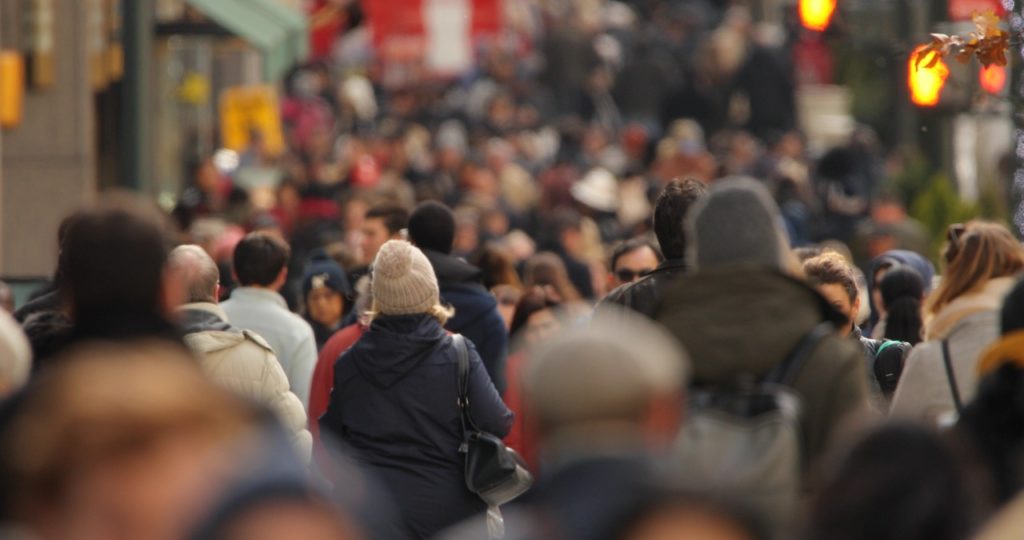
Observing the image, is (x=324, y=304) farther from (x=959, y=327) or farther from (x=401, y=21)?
(x=401, y=21)

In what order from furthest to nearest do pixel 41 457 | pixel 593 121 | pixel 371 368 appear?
1. pixel 593 121
2. pixel 371 368
3. pixel 41 457

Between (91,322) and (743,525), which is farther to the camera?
(91,322)

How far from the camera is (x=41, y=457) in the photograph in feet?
12.6

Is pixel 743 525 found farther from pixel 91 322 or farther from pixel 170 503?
pixel 91 322

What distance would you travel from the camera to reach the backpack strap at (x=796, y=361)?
536 cm

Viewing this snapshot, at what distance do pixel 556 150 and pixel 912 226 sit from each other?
12763 millimetres

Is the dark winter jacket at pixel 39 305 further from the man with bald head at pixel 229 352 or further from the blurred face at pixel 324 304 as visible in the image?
the blurred face at pixel 324 304

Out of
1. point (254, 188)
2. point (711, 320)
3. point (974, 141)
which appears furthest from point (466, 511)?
point (974, 141)

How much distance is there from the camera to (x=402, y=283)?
341 inches

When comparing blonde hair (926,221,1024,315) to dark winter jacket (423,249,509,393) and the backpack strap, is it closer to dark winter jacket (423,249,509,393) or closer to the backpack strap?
the backpack strap

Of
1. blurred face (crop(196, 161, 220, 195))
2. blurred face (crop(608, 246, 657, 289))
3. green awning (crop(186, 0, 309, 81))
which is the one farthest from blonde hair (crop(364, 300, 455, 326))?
blurred face (crop(196, 161, 220, 195))

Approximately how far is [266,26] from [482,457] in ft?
43.6

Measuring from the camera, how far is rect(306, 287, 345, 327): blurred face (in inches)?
471

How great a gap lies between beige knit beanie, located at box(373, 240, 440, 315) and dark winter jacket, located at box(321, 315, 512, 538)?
0.05 meters
